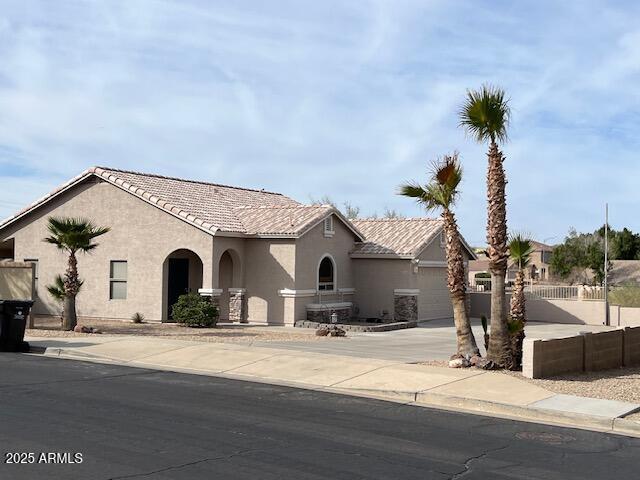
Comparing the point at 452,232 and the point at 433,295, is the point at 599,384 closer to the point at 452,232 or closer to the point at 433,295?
the point at 452,232

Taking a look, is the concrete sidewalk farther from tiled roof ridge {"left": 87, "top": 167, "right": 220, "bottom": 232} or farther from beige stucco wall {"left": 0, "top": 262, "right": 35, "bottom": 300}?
tiled roof ridge {"left": 87, "top": 167, "right": 220, "bottom": 232}

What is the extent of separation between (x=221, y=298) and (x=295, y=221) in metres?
3.95

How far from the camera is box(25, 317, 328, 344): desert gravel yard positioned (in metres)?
22.0

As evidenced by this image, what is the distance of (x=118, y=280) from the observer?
29.0 meters

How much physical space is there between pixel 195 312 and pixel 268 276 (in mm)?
3463

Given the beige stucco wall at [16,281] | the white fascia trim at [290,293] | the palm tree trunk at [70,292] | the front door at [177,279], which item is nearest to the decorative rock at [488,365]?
the white fascia trim at [290,293]

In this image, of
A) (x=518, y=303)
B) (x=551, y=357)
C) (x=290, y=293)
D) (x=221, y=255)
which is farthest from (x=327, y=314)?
(x=551, y=357)

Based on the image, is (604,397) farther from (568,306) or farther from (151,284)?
(568,306)

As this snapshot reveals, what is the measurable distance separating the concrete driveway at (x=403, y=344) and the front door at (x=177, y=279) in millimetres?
7160

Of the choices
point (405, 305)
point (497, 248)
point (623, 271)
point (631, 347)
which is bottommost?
point (631, 347)

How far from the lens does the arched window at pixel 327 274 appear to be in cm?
2984

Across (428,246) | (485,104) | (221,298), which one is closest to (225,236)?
(221,298)

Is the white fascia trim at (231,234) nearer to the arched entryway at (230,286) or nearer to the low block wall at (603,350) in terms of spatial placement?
the arched entryway at (230,286)

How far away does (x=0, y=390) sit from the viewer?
12.6m
